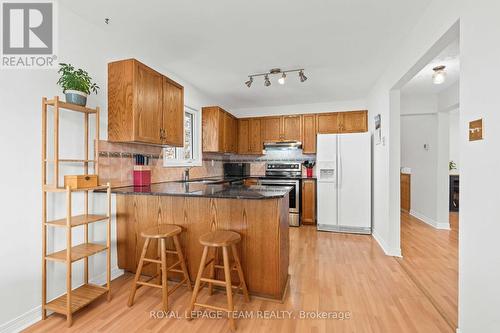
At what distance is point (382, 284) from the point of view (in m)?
2.30

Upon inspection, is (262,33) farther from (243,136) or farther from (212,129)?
(243,136)

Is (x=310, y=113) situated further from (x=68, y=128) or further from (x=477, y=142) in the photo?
(x=68, y=128)

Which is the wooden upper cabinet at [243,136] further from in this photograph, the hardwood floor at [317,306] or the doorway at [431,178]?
the hardwood floor at [317,306]

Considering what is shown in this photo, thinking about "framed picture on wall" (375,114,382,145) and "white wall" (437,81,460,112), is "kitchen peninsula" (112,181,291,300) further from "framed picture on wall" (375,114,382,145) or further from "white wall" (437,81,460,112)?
"white wall" (437,81,460,112)

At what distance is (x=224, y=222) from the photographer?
2107 mm

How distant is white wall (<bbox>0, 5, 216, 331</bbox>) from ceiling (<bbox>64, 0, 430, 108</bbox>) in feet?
1.97

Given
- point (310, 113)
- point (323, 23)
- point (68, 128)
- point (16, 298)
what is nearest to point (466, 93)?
point (323, 23)

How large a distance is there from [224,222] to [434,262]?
8.59 feet

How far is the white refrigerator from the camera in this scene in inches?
157

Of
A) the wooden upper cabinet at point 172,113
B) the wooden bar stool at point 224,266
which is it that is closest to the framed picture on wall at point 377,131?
the wooden bar stool at point 224,266

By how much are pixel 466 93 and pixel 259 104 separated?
398 cm

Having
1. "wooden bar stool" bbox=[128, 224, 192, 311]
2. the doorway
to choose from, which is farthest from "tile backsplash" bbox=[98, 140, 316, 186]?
the doorway

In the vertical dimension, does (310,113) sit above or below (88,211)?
above

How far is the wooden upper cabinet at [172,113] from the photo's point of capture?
9.30 ft
